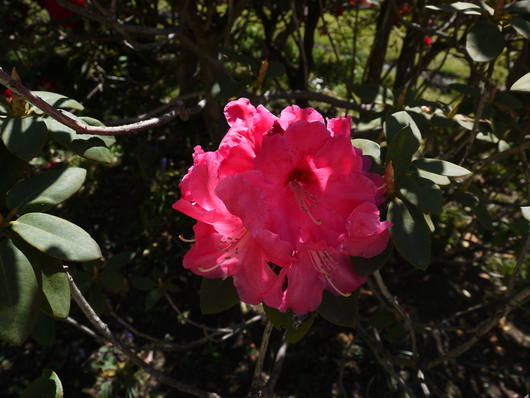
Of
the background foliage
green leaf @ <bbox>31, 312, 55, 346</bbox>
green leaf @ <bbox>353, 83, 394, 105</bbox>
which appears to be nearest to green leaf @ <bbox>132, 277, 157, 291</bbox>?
the background foliage

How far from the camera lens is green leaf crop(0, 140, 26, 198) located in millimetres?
1009

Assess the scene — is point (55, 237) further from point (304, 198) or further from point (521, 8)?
point (521, 8)

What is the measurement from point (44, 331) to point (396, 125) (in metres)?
1.46

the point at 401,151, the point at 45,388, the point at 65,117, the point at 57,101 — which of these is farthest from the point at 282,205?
the point at 57,101

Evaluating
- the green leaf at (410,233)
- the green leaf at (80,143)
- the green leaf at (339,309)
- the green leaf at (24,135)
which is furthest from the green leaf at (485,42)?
the green leaf at (24,135)

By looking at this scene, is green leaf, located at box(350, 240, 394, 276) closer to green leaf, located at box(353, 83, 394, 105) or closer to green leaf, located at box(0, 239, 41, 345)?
green leaf, located at box(0, 239, 41, 345)

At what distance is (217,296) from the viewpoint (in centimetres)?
103

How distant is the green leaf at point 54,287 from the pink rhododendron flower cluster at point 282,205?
1.02 ft

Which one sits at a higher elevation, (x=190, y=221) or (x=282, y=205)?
(x=282, y=205)

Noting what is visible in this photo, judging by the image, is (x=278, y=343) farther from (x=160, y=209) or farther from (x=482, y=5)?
(x=482, y=5)

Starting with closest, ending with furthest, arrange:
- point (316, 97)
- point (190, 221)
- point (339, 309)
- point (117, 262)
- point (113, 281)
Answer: point (339, 309) → point (113, 281) → point (117, 262) → point (316, 97) → point (190, 221)

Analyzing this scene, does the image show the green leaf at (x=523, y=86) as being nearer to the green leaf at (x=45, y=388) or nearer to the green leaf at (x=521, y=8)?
the green leaf at (x=521, y=8)

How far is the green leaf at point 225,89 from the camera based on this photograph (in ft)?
4.61

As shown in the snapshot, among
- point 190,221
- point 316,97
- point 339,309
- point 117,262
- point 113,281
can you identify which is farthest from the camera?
point 190,221
